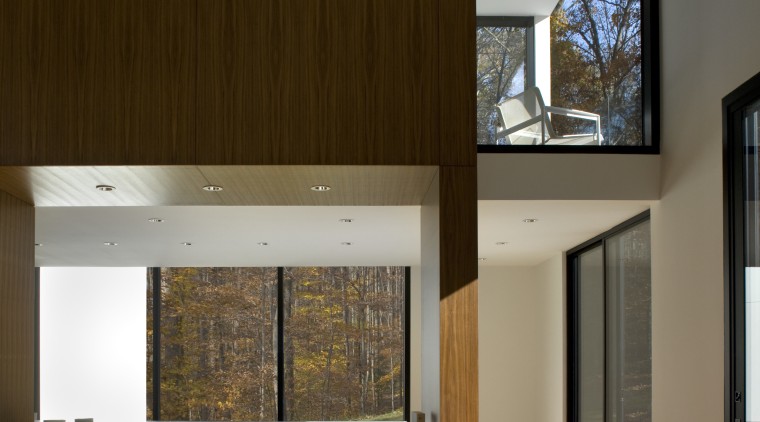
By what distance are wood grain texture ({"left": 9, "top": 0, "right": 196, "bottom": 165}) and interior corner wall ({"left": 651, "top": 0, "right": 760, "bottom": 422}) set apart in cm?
271

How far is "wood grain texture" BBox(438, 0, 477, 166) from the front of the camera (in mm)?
3395

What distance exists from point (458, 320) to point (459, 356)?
0.45ft

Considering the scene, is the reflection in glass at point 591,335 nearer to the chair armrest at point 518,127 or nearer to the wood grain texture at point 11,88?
the chair armrest at point 518,127

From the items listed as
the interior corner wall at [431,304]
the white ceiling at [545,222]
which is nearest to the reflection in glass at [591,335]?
the white ceiling at [545,222]

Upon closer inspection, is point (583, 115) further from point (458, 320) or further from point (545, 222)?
point (458, 320)

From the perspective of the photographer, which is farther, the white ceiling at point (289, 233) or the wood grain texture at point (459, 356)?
the white ceiling at point (289, 233)

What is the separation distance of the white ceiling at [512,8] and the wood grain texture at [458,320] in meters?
3.07

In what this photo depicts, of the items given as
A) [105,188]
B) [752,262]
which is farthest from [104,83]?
[752,262]

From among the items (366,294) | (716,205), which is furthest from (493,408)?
(716,205)

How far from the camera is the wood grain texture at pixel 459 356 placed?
334 centimetres

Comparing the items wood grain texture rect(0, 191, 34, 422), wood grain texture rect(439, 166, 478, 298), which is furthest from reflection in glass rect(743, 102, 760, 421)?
wood grain texture rect(0, 191, 34, 422)

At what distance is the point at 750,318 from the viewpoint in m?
4.24

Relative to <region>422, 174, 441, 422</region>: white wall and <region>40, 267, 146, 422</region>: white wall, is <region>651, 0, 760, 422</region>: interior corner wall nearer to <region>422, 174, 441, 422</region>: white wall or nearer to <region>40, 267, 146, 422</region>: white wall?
<region>422, 174, 441, 422</region>: white wall

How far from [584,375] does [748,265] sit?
446 cm
